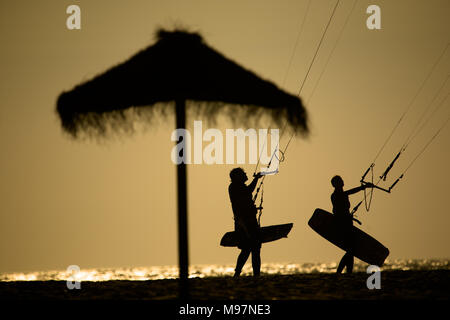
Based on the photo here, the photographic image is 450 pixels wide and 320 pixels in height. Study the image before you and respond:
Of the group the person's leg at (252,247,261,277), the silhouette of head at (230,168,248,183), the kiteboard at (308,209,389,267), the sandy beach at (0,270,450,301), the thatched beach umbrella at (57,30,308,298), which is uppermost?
the thatched beach umbrella at (57,30,308,298)

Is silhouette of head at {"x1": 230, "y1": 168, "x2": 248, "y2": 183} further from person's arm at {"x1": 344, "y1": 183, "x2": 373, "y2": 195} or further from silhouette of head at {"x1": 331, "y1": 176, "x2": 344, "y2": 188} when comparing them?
person's arm at {"x1": 344, "y1": 183, "x2": 373, "y2": 195}

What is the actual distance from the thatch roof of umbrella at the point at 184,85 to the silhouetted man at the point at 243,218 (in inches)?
83.1

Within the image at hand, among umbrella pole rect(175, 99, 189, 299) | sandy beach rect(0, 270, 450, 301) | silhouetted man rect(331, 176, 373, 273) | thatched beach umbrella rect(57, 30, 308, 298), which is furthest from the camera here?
silhouetted man rect(331, 176, 373, 273)

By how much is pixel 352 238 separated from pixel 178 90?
14.3 feet

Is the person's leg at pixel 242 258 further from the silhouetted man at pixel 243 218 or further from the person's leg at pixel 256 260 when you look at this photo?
the person's leg at pixel 256 260

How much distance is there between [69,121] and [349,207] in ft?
15.0

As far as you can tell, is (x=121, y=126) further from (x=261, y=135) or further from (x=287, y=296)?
(x=287, y=296)

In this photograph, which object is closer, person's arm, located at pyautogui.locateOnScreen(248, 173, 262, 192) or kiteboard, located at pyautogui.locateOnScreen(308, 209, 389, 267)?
person's arm, located at pyautogui.locateOnScreen(248, 173, 262, 192)

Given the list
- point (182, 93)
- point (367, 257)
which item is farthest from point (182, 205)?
point (367, 257)

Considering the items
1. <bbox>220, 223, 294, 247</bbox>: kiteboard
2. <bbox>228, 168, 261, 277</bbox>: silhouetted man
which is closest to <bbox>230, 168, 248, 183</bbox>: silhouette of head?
<bbox>228, 168, 261, 277</bbox>: silhouetted man

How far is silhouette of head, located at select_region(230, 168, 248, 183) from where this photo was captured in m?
8.62

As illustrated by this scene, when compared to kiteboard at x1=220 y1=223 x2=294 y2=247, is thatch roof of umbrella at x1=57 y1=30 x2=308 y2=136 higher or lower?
higher

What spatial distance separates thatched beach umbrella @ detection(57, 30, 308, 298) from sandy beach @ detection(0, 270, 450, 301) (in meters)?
1.67

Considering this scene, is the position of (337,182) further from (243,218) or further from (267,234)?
(243,218)
